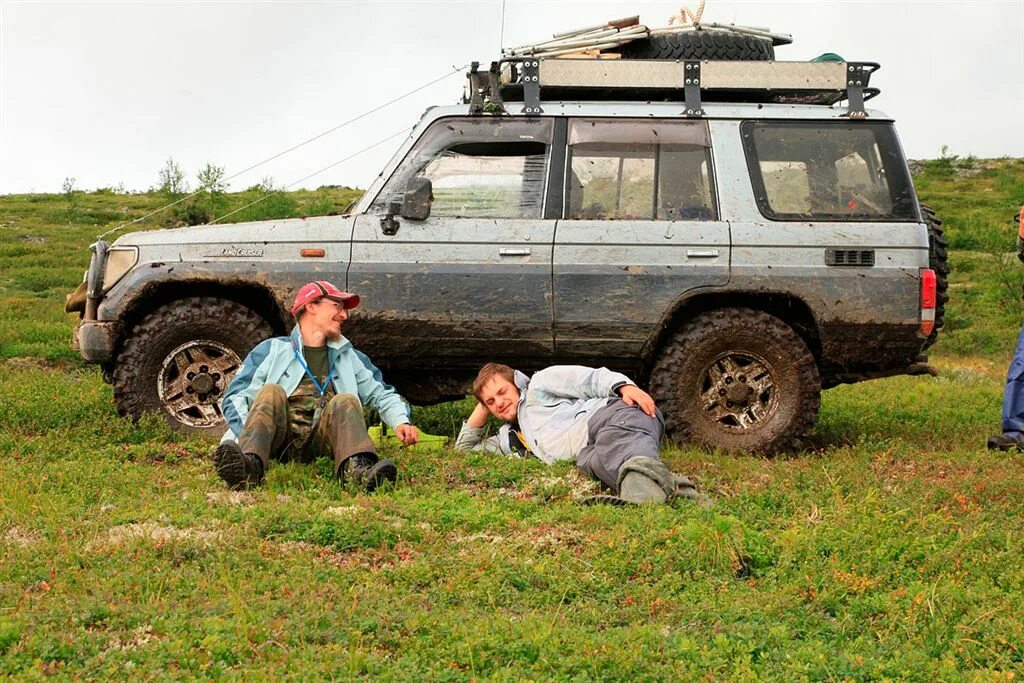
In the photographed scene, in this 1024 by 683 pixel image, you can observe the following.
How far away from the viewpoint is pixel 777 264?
7957 millimetres

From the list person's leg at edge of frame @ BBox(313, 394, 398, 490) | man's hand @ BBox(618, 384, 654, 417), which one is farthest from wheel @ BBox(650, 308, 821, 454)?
person's leg at edge of frame @ BBox(313, 394, 398, 490)

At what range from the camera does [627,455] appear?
6.46 metres

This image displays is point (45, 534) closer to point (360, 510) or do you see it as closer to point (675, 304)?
point (360, 510)

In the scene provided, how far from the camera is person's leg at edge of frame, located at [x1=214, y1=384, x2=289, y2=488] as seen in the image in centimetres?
629

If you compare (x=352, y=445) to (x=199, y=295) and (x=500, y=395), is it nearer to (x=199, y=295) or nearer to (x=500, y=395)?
(x=500, y=395)

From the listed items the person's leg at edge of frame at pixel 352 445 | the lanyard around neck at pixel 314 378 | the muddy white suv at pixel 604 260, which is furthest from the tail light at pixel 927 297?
the lanyard around neck at pixel 314 378

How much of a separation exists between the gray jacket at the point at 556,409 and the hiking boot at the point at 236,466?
153 centimetres

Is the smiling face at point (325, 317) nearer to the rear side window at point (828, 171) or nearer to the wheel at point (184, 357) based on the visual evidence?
the wheel at point (184, 357)

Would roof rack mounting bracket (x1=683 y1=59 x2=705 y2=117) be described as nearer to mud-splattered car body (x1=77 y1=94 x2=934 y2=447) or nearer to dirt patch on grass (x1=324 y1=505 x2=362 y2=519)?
mud-splattered car body (x1=77 y1=94 x2=934 y2=447)

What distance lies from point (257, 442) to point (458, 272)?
196 cm

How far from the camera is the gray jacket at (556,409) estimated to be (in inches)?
281

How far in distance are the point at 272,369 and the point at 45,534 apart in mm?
1796

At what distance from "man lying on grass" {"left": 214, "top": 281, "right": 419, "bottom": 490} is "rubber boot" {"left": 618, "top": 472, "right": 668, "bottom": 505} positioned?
3.89ft

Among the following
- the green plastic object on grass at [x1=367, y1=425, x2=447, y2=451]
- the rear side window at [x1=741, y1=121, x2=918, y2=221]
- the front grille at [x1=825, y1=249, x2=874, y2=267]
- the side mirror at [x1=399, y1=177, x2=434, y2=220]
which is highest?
the rear side window at [x1=741, y1=121, x2=918, y2=221]
